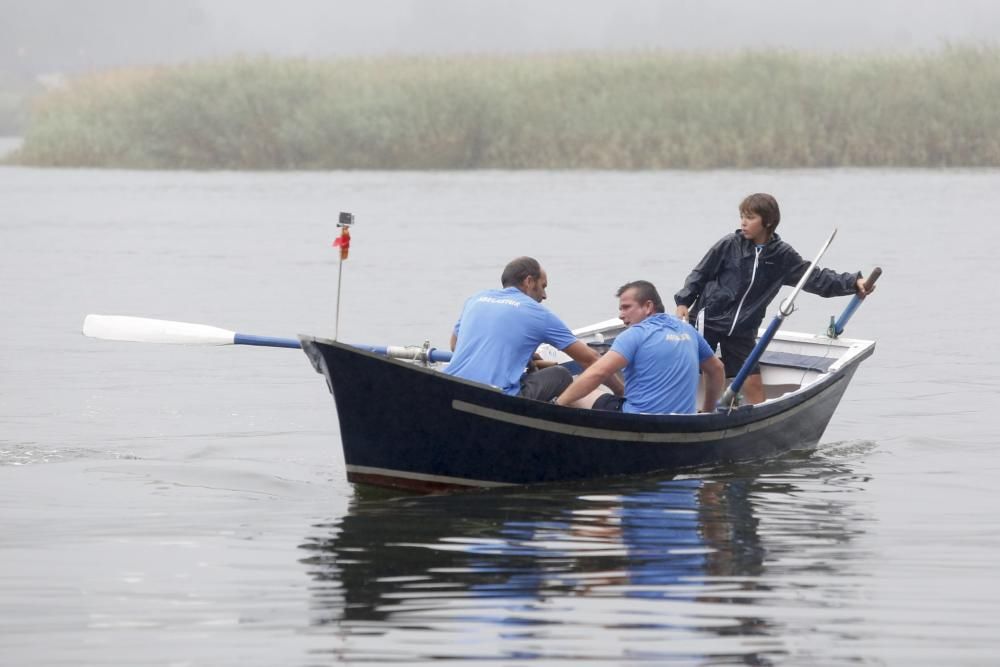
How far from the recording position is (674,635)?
6.97 metres

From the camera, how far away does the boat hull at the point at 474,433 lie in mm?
9367

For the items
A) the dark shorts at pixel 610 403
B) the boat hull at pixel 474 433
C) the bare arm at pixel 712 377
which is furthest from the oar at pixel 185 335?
the bare arm at pixel 712 377

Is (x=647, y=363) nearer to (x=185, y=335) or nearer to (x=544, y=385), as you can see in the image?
(x=544, y=385)

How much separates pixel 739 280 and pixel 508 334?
2.01 meters

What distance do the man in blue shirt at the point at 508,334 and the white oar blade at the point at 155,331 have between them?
1687 millimetres

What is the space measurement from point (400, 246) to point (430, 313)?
6845 mm

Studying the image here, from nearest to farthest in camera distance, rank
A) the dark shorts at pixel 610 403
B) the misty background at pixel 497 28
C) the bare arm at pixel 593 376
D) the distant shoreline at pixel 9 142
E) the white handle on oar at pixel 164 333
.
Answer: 1. the bare arm at pixel 593 376
2. the dark shorts at pixel 610 403
3. the white handle on oar at pixel 164 333
4. the distant shoreline at pixel 9 142
5. the misty background at pixel 497 28

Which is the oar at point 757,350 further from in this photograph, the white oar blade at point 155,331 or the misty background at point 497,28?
the misty background at point 497,28

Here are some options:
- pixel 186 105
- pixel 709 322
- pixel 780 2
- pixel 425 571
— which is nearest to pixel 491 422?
pixel 425 571

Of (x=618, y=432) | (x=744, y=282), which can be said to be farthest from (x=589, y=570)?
(x=744, y=282)

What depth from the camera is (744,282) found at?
446 inches

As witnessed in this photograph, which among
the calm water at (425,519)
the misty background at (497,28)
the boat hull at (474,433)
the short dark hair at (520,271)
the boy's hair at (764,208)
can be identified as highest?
the misty background at (497,28)

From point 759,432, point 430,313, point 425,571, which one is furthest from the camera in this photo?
point 430,313

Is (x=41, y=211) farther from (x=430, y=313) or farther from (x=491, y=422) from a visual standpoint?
(x=491, y=422)
